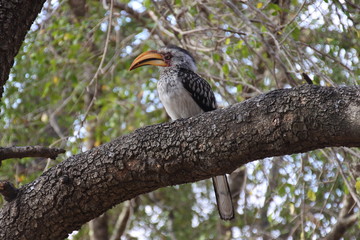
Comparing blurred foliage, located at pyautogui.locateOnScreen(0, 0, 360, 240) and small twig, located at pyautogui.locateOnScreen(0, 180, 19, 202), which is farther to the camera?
blurred foliage, located at pyautogui.locateOnScreen(0, 0, 360, 240)

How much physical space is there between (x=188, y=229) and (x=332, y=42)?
3477 millimetres

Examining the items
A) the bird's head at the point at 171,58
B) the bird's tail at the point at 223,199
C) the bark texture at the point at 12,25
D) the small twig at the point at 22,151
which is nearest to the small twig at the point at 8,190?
the small twig at the point at 22,151

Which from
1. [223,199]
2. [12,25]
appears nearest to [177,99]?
[223,199]

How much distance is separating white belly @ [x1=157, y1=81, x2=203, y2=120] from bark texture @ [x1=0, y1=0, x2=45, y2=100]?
1361 mm

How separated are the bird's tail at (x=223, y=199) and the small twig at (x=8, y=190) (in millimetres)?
1419

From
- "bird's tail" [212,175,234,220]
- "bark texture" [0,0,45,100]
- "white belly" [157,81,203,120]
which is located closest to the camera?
"bark texture" [0,0,45,100]

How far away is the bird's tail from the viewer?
11.0 feet

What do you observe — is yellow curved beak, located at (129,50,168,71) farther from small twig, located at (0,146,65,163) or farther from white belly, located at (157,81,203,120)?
small twig, located at (0,146,65,163)

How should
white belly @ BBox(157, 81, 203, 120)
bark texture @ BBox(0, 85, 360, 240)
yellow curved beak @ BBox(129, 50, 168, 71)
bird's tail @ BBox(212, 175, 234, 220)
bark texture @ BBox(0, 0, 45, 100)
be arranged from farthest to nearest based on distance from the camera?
1. yellow curved beak @ BBox(129, 50, 168, 71)
2. white belly @ BBox(157, 81, 203, 120)
3. bird's tail @ BBox(212, 175, 234, 220)
4. bark texture @ BBox(0, 0, 45, 100)
5. bark texture @ BBox(0, 85, 360, 240)

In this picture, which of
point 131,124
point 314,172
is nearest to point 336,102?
point 314,172

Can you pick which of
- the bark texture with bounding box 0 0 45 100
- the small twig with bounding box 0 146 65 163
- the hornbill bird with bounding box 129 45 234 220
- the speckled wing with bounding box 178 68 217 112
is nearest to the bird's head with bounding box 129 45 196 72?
the hornbill bird with bounding box 129 45 234 220

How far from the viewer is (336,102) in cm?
190

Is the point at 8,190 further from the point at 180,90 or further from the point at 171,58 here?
the point at 171,58

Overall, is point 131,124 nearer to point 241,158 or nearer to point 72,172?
point 72,172
